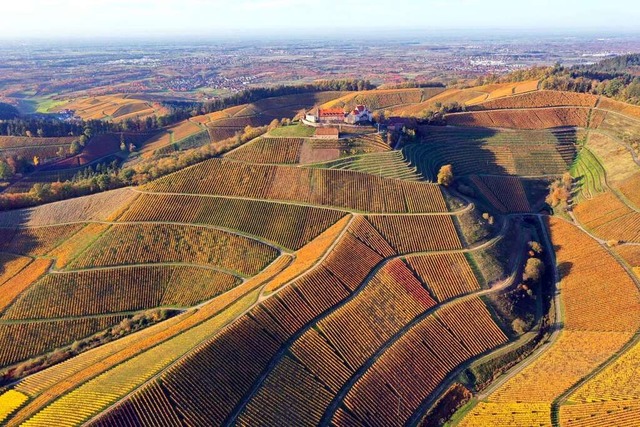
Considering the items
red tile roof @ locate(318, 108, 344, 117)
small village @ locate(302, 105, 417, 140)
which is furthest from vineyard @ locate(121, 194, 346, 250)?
red tile roof @ locate(318, 108, 344, 117)

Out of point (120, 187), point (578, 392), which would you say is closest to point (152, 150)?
point (120, 187)

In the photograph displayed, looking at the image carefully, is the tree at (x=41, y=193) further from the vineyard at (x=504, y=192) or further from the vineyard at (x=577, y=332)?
the vineyard at (x=504, y=192)

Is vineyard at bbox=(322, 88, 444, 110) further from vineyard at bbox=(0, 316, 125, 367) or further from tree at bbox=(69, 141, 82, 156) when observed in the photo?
vineyard at bbox=(0, 316, 125, 367)

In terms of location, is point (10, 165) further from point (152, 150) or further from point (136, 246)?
point (136, 246)

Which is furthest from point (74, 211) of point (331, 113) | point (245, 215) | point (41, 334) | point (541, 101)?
point (541, 101)

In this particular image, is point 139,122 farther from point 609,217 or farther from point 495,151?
point 609,217

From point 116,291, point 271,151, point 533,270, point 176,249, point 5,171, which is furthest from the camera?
point 5,171

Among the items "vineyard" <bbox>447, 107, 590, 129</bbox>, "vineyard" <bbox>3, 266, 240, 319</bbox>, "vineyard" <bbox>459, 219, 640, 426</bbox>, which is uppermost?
"vineyard" <bbox>447, 107, 590, 129</bbox>

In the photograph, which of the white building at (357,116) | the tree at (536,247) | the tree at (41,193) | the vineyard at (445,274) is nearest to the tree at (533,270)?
the tree at (536,247)
